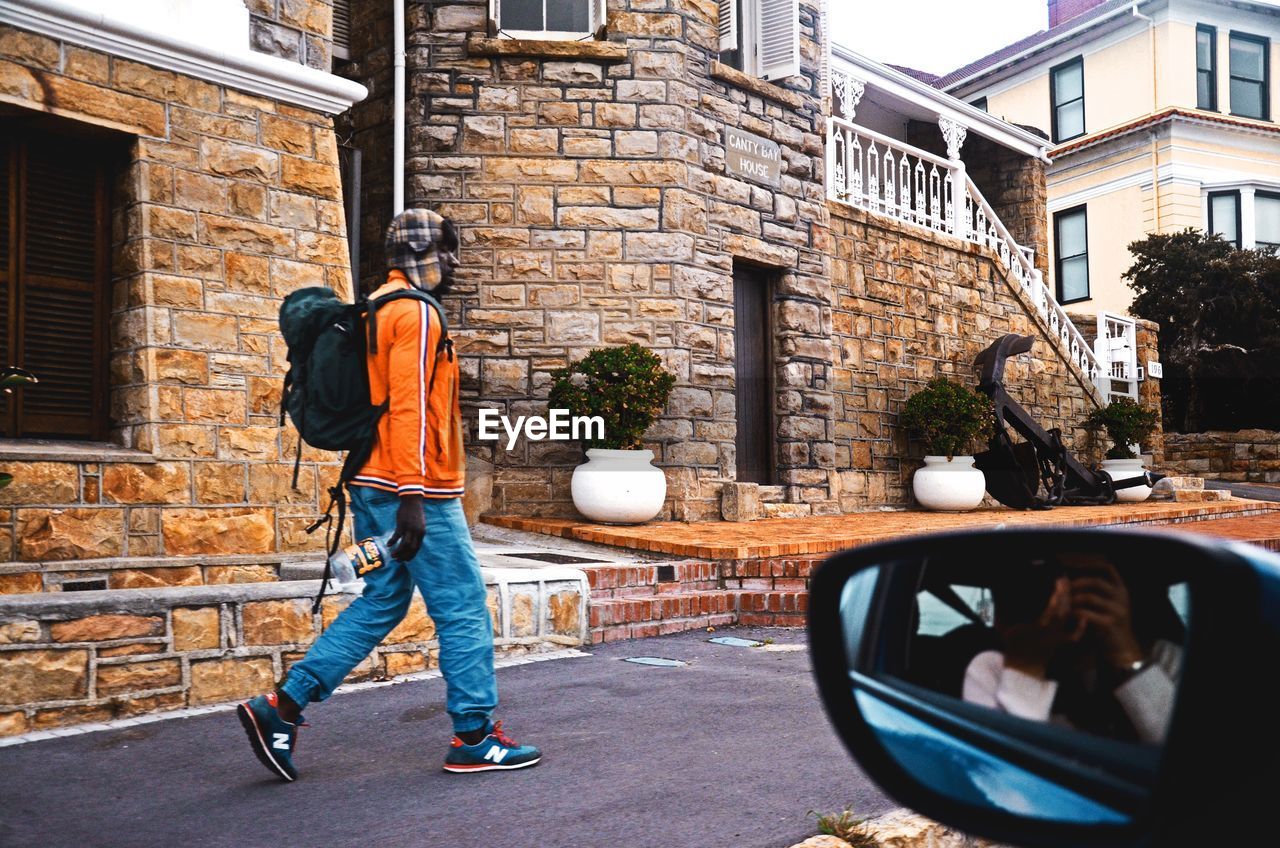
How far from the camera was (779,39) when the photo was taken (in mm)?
11805

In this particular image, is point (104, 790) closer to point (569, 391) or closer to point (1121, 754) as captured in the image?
point (1121, 754)

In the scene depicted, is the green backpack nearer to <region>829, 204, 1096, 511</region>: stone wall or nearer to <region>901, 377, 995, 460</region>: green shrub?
<region>829, 204, 1096, 511</region>: stone wall

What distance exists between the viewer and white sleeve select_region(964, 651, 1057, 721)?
0.88m

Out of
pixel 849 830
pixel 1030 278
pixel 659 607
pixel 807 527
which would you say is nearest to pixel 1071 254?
pixel 1030 278

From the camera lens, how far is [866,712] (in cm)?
109

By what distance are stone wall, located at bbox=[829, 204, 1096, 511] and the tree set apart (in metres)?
6.99

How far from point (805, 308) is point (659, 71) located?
2983 mm

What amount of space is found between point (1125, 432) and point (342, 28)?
11.5 meters

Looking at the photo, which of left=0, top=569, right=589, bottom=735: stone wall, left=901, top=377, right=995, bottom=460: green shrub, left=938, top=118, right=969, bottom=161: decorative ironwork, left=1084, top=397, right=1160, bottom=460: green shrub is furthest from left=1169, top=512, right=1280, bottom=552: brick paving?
left=0, top=569, right=589, bottom=735: stone wall

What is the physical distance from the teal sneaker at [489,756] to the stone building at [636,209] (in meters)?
A: 6.54

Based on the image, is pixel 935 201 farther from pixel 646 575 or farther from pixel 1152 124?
pixel 1152 124

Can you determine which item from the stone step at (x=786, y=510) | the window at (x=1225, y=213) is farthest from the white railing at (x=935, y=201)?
the window at (x=1225, y=213)

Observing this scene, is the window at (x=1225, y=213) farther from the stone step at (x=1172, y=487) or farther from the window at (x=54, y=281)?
the window at (x=54, y=281)

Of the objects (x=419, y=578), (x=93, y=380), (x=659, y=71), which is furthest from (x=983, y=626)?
(x=659, y=71)
